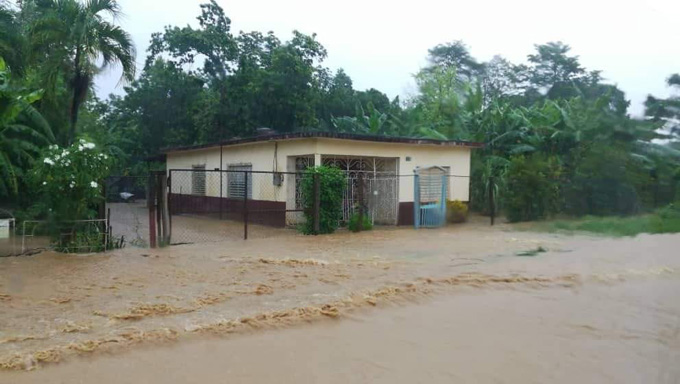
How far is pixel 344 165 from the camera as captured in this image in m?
19.1

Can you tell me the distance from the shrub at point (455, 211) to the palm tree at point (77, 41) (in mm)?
10881

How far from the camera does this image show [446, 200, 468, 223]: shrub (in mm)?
19125

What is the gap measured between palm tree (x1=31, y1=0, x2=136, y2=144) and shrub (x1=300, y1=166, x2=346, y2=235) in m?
5.85

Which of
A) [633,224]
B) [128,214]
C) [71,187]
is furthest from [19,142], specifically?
[633,224]

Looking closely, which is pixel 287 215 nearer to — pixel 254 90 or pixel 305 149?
pixel 305 149

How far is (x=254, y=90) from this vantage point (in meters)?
27.8

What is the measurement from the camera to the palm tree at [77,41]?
14.2m

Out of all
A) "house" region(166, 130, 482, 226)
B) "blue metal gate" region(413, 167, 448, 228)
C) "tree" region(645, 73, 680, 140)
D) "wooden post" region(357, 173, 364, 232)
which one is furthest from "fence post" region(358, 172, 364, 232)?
"tree" region(645, 73, 680, 140)

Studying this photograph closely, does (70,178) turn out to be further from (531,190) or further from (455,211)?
(531,190)

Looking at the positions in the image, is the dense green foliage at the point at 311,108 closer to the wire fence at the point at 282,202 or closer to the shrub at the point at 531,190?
the shrub at the point at 531,190

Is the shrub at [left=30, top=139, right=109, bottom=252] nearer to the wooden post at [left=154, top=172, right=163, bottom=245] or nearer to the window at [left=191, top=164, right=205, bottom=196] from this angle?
the wooden post at [left=154, top=172, right=163, bottom=245]

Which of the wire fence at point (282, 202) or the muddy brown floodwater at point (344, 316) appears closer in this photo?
the muddy brown floodwater at point (344, 316)

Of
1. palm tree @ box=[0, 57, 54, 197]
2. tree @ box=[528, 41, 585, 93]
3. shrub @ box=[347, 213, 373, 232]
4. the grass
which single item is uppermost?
tree @ box=[528, 41, 585, 93]

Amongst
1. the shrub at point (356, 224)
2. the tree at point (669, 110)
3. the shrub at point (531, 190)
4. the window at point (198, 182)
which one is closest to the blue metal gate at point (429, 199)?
the shrub at point (356, 224)
